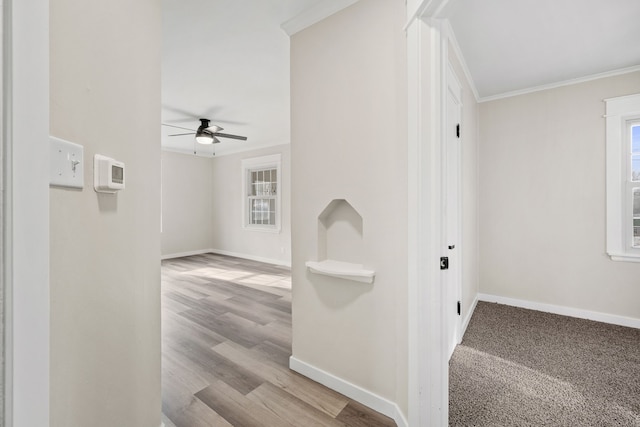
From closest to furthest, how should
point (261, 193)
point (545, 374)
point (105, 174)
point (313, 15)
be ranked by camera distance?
point (105, 174) → point (313, 15) → point (545, 374) → point (261, 193)

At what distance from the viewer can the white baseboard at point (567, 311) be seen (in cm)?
277

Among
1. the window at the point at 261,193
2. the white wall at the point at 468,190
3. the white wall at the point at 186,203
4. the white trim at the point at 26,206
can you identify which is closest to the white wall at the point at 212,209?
the white wall at the point at 186,203

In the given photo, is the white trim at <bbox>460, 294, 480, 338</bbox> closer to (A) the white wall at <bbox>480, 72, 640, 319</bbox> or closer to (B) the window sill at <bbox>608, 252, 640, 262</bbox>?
(A) the white wall at <bbox>480, 72, 640, 319</bbox>

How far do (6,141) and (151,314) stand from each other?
0.98 meters

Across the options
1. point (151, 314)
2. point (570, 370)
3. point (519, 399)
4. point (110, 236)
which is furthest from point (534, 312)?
point (110, 236)

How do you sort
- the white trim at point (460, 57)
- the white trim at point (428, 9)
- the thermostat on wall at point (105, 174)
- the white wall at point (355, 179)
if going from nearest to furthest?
the thermostat on wall at point (105, 174) → the white trim at point (428, 9) → the white wall at point (355, 179) → the white trim at point (460, 57)

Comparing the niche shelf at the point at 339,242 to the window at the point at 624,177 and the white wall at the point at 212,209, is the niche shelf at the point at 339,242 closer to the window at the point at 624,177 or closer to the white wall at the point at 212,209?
the window at the point at 624,177

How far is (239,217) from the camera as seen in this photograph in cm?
651

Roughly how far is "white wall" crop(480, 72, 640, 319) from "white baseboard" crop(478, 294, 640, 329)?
0.04 meters

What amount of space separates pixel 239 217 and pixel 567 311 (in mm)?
5828

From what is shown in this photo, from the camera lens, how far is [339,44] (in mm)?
1781

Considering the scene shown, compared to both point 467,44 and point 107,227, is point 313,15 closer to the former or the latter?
point 467,44

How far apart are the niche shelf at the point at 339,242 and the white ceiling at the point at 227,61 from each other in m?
1.38

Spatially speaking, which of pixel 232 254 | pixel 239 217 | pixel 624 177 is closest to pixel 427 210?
pixel 624 177
